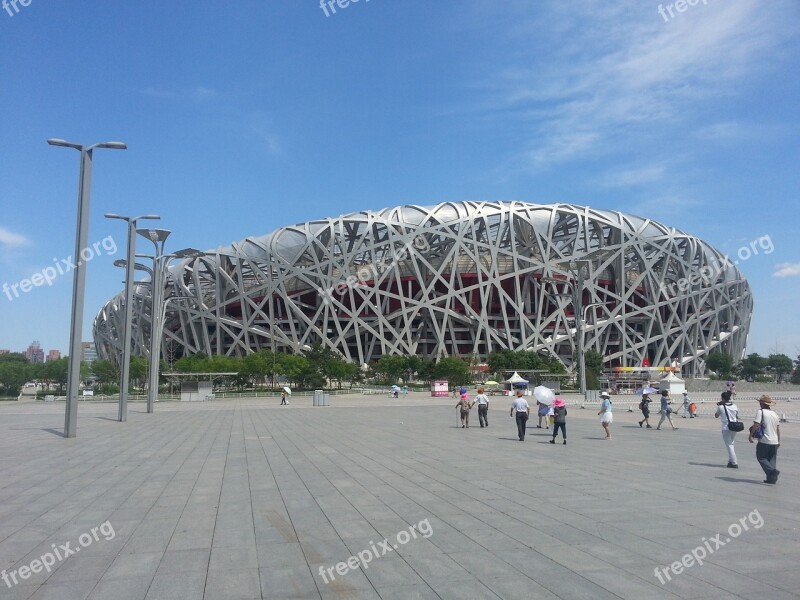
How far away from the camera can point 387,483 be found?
9.44m

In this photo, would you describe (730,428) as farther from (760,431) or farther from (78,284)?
(78,284)

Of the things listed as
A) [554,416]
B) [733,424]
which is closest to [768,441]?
[733,424]

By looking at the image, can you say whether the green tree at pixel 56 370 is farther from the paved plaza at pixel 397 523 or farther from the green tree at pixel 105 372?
the paved plaza at pixel 397 523

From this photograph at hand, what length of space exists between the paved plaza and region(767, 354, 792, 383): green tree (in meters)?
89.5

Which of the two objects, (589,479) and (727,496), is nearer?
(727,496)

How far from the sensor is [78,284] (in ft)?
53.6

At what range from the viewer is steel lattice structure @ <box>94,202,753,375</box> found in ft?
215

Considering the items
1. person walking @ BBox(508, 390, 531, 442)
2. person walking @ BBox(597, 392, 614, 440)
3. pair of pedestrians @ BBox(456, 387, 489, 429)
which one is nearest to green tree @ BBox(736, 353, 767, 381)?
pair of pedestrians @ BBox(456, 387, 489, 429)

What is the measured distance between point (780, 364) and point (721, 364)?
28285mm

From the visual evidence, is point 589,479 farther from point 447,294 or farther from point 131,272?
point 447,294

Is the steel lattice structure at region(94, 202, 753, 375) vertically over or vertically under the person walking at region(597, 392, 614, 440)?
over

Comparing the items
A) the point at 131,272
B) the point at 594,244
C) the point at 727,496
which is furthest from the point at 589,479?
the point at 594,244

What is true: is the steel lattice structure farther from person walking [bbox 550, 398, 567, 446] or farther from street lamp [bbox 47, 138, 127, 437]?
person walking [bbox 550, 398, 567, 446]

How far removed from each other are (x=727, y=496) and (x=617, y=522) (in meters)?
2.45
